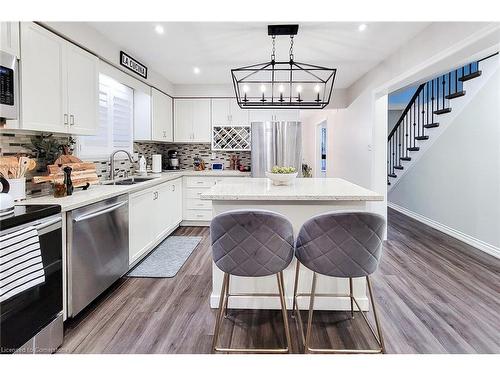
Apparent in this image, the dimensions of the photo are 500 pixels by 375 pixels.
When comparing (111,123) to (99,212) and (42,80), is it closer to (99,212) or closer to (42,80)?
(42,80)

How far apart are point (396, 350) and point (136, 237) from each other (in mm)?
2618

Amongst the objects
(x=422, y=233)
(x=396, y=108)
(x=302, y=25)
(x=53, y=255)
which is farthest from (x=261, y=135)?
(x=396, y=108)

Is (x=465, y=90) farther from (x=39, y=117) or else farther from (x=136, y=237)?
(x=39, y=117)

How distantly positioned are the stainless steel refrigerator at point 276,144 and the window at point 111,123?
2039 mm

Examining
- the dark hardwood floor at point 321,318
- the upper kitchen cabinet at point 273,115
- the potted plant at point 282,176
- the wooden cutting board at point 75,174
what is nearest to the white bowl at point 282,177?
the potted plant at point 282,176

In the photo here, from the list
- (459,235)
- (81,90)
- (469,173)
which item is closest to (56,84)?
(81,90)

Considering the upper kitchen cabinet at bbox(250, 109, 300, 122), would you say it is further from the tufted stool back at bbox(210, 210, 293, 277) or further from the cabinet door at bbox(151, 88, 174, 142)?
the tufted stool back at bbox(210, 210, 293, 277)

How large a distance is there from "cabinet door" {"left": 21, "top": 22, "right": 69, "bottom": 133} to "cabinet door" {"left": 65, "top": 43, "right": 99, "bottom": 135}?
3.6 inches

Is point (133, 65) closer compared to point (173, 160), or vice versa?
point (133, 65)

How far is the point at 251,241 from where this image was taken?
1931 millimetres

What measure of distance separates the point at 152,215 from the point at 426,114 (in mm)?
4861

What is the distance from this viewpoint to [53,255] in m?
2.06

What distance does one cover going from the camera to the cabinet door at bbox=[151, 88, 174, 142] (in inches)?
195

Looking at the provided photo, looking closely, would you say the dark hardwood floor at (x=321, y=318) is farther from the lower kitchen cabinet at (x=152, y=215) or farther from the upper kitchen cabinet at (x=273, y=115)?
the upper kitchen cabinet at (x=273, y=115)
